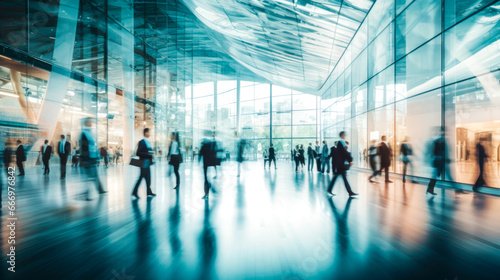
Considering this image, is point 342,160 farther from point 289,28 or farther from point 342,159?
point 289,28

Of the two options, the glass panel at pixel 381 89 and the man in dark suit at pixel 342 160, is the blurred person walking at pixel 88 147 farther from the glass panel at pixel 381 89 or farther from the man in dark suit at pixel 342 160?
the glass panel at pixel 381 89

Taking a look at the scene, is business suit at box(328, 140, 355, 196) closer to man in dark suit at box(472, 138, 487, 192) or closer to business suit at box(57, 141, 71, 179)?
man in dark suit at box(472, 138, 487, 192)

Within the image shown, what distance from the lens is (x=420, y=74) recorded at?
944 cm

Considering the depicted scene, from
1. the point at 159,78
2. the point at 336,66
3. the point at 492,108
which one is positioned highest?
the point at 336,66

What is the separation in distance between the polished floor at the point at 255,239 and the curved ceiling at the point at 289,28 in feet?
31.1

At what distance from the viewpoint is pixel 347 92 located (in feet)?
57.6

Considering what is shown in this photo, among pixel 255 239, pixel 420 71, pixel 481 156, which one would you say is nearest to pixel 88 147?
pixel 255 239

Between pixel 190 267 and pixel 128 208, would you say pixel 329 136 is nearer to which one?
pixel 128 208

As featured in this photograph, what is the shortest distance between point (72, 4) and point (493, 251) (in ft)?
54.7

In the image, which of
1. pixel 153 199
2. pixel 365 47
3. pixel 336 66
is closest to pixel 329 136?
pixel 336 66

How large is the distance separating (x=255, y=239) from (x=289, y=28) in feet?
42.8

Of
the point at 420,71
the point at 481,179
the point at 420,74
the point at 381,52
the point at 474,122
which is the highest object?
the point at 381,52

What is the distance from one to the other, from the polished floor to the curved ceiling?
9.48 meters

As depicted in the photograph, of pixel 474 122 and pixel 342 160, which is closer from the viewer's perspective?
pixel 342 160
